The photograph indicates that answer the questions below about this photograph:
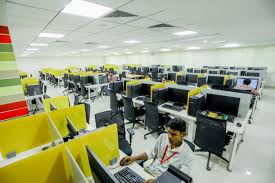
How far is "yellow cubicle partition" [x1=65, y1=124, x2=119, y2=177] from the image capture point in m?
1.33

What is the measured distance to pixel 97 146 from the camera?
1.46 m

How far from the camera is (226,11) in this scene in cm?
242

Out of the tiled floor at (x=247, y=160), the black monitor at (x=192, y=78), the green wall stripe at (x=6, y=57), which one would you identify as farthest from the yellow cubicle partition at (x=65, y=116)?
the black monitor at (x=192, y=78)

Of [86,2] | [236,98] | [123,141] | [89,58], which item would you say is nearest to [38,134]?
[123,141]

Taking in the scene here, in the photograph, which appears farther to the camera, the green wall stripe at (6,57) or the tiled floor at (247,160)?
the green wall stripe at (6,57)

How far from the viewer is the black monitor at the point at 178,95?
350cm

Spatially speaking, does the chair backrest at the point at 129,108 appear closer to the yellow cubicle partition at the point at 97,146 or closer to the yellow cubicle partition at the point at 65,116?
the yellow cubicle partition at the point at 65,116

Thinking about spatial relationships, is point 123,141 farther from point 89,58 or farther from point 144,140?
point 89,58

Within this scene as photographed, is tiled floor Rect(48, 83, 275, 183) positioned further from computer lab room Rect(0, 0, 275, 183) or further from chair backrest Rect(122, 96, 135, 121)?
chair backrest Rect(122, 96, 135, 121)

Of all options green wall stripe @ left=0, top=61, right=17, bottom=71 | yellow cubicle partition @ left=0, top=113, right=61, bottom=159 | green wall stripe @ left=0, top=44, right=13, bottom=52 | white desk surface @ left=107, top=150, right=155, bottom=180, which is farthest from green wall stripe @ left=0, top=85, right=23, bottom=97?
white desk surface @ left=107, top=150, right=155, bottom=180

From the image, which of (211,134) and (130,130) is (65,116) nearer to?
(130,130)

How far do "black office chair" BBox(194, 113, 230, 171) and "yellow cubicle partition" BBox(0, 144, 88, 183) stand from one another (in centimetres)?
194

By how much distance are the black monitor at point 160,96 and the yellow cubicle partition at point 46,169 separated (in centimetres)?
253

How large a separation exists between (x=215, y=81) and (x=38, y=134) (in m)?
5.95
